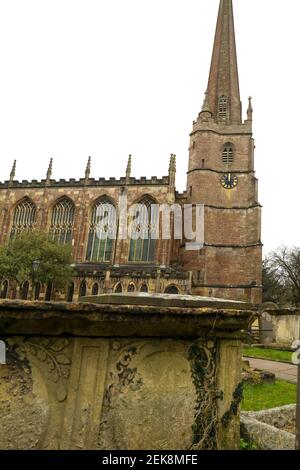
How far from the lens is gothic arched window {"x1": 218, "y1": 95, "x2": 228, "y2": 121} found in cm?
3609

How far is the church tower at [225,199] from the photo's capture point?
2898 cm

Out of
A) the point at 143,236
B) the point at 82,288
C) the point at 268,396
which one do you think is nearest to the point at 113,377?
the point at 268,396

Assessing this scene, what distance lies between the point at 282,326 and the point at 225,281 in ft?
50.6

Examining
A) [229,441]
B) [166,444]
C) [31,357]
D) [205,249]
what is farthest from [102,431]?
[205,249]

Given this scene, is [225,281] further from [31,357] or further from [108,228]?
[31,357]

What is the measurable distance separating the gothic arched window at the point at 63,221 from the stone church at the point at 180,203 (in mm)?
103

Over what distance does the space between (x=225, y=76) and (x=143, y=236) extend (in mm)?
21354

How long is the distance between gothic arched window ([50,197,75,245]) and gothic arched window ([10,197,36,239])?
232 centimetres

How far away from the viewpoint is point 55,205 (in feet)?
115

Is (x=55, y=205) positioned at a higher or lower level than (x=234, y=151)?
lower

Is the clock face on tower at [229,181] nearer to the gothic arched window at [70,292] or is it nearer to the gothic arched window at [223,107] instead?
the gothic arched window at [223,107]

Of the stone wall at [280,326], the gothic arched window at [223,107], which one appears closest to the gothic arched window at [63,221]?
the gothic arched window at [223,107]

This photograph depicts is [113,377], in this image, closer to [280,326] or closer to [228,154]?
[280,326]

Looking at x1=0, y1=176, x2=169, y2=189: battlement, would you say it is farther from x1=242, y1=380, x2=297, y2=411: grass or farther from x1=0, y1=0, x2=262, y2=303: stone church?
x1=242, y1=380, x2=297, y2=411: grass
